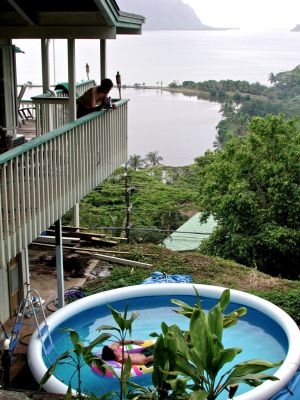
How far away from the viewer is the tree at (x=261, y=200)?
1823 centimetres

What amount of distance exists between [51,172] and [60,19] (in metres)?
2.43

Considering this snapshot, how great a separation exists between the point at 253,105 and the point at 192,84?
27784mm

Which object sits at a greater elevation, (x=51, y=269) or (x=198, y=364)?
(x=198, y=364)

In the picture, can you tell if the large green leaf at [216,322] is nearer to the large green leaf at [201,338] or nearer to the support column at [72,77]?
the large green leaf at [201,338]

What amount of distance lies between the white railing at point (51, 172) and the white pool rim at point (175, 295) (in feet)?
7.19

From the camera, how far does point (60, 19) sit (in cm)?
828

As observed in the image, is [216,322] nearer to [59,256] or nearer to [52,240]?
[59,256]

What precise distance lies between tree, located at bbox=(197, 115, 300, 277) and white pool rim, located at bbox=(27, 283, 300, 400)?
7.01 meters

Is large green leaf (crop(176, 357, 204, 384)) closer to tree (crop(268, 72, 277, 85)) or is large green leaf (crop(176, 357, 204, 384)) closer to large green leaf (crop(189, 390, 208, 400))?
large green leaf (crop(189, 390, 208, 400))

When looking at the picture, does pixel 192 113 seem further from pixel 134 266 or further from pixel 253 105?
pixel 134 266

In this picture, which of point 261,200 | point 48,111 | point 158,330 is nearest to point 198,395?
point 158,330

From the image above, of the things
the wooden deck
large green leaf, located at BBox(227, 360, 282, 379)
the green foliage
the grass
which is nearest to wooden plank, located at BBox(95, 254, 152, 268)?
the grass

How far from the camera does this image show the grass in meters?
11.6

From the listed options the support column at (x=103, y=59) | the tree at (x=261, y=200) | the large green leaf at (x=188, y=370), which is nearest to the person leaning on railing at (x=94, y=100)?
the support column at (x=103, y=59)
